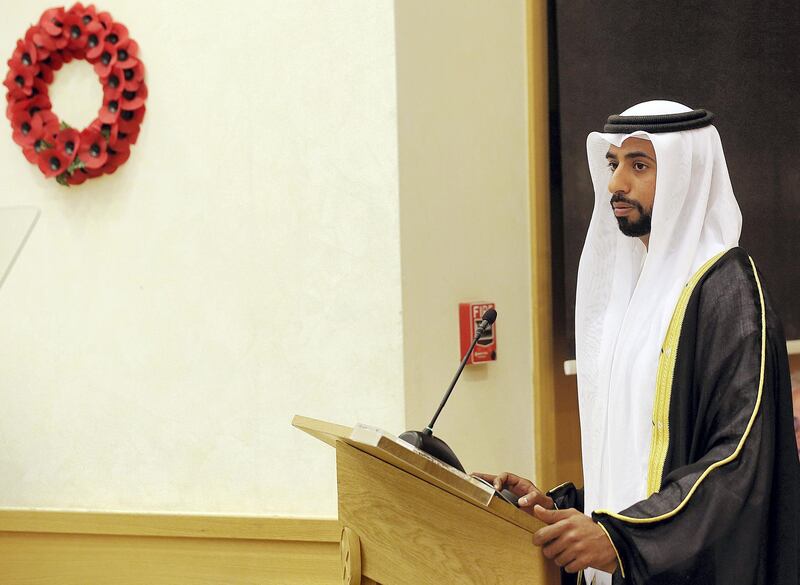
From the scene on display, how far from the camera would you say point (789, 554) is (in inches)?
71.7

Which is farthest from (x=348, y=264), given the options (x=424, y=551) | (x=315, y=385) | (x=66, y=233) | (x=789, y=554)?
(x=789, y=554)

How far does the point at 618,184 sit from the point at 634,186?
33mm

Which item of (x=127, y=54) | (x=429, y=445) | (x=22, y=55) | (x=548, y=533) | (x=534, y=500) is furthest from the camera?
(x=22, y=55)

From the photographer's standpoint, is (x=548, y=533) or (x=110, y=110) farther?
(x=110, y=110)

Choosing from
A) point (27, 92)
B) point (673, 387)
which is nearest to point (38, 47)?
point (27, 92)

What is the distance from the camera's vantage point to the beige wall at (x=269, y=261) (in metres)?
2.89

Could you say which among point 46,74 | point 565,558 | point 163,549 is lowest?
point 163,549

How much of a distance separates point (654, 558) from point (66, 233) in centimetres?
230

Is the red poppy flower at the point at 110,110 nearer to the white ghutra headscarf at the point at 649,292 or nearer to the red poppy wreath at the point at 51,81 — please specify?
the red poppy wreath at the point at 51,81

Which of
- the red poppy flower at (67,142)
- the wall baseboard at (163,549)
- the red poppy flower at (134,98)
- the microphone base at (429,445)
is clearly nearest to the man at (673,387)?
the microphone base at (429,445)

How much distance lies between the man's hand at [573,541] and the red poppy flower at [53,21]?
2364 millimetres

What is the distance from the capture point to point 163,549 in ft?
10.2

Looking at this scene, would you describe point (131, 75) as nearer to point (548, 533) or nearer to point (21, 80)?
point (21, 80)

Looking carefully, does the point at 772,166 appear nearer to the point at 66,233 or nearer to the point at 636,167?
the point at 636,167
